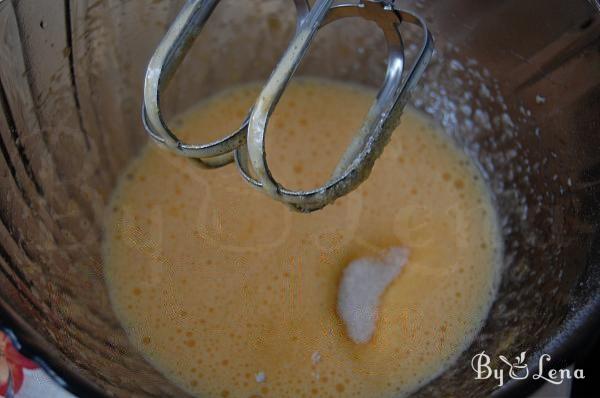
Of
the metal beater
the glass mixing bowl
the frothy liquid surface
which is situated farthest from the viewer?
the frothy liquid surface

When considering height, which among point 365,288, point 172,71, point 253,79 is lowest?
point 365,288

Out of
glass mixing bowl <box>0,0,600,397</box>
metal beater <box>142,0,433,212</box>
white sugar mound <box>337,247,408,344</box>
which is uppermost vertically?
metal beater <box>142,0,433,212</box>

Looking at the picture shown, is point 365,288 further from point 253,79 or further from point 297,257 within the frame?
point 253,79

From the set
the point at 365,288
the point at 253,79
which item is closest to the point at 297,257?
the point at 365,288

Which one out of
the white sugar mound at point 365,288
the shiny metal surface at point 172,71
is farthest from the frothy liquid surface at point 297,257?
the shiny metal surface at point 172,71

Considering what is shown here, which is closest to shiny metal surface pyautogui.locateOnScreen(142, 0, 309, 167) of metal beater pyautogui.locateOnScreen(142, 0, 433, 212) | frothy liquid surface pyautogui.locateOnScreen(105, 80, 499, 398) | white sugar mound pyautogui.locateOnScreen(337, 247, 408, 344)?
metal beater pyautogui.locateOnScreen(142, 0, 433, 212)

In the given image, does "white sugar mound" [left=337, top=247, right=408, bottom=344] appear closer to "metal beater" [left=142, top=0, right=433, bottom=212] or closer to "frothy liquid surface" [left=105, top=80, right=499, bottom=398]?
"frothy liquid surface" [left=105, top=80, right=499, bottom=398]
